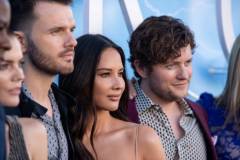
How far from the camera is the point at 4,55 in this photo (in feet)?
5.87

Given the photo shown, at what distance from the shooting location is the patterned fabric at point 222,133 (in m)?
3.01

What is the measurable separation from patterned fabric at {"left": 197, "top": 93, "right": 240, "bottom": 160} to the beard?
36.4 inches

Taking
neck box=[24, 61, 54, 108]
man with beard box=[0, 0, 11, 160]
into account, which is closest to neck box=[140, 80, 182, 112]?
neck box=[24, 61, 54, 108]

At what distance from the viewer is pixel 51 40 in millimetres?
2496

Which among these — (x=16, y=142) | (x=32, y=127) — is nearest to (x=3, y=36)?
(x=16, y=142)

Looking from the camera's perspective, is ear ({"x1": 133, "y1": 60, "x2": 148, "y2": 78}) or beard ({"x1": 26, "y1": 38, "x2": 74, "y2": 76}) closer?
beard ({"x1": 26, "y1": 38, "x2": 74, "y2": 76})

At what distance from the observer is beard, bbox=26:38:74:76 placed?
2.46 metres

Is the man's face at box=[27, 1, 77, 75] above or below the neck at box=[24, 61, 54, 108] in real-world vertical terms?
above

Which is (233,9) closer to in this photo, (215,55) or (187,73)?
(215,55)

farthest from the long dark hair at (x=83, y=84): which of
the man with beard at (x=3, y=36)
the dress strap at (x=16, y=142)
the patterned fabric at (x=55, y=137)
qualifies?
the man with beard at (x=3, y=36)

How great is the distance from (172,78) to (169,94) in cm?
8

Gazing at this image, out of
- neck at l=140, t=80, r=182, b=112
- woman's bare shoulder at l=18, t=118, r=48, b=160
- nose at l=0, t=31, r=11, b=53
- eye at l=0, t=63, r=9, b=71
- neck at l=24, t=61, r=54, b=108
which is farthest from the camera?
neck at l=140, t=80, r=182, b=112

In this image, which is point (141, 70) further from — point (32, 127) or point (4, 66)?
point (4, 66)

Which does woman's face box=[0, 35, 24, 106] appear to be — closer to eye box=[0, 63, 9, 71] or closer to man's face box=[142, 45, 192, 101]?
eye box=[0, 63, 9, 71]
